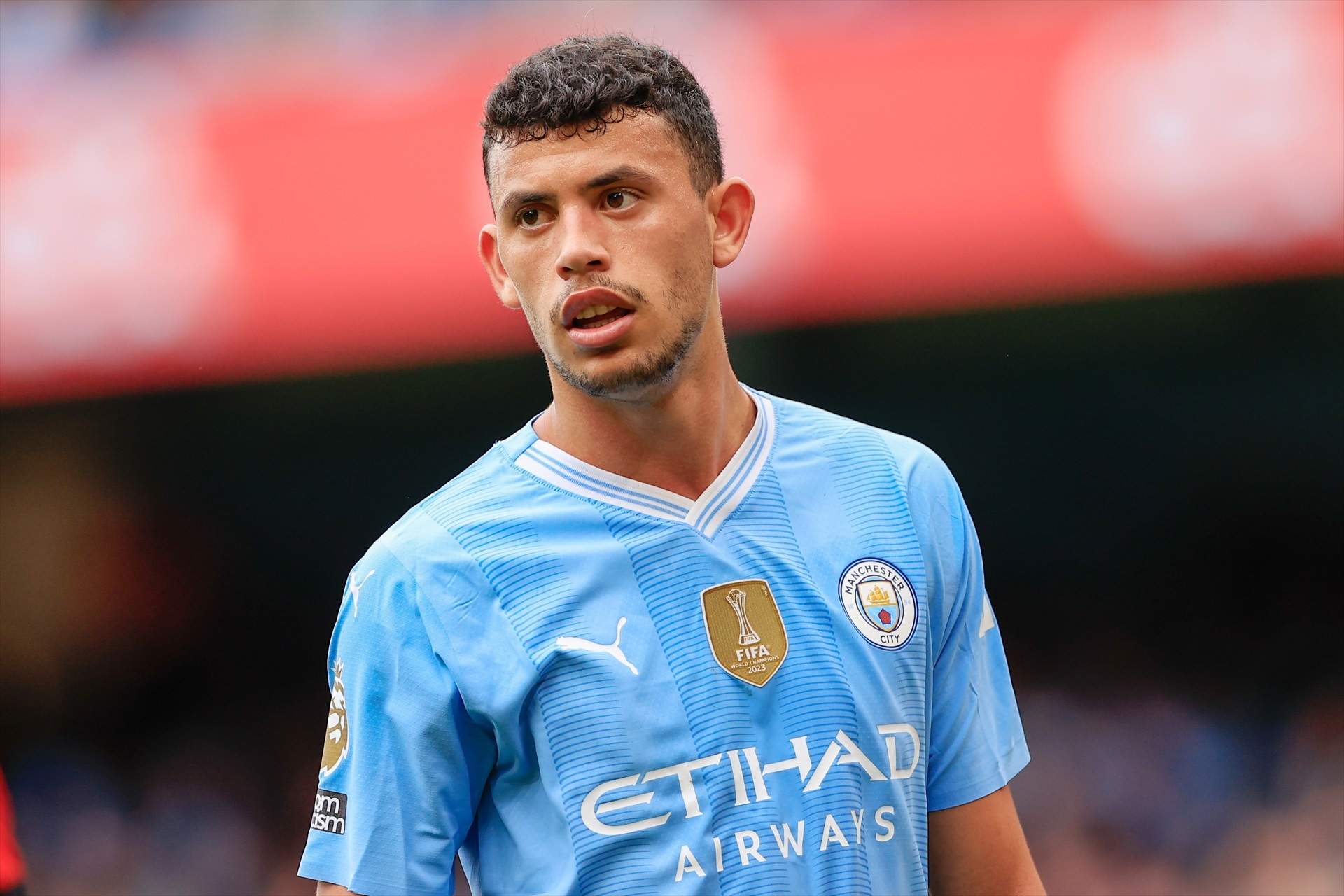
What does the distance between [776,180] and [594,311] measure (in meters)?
1.61

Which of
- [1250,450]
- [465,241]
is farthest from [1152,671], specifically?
[465,241]

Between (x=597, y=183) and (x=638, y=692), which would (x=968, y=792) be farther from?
(x=597, y=183)

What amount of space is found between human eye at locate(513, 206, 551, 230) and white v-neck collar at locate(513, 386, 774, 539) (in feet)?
0.80

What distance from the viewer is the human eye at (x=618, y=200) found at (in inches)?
56.4

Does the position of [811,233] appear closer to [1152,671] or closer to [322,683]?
[1152,671]

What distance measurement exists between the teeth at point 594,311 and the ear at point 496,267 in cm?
13

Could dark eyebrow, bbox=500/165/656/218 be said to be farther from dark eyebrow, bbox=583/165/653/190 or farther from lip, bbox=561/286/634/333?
lip, bbox=561/286/634/333

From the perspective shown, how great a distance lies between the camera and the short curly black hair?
143cm

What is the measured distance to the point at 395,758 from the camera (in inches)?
52.2

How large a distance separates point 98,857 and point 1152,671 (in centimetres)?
258

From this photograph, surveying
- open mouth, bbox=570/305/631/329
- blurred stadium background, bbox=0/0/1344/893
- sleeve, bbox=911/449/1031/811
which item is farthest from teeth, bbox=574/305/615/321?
blurred stadium background, bbox=0/0/1344/893

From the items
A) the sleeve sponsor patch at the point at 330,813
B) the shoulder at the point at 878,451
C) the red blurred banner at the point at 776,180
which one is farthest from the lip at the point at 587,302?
the red blurred banner at the point at 776,180

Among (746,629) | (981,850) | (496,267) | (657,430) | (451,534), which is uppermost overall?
(496,267)

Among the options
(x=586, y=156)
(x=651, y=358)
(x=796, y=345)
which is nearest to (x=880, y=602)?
(x=651, y=358)
